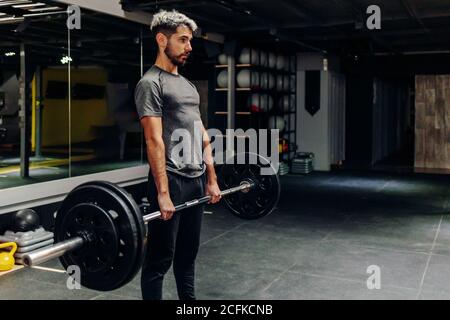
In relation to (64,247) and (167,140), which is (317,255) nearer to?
(167,140)

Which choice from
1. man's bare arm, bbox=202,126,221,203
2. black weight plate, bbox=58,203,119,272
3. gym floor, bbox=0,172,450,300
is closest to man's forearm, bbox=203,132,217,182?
man's bare arm, bbox=202,126,221,203

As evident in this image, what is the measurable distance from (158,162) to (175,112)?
0.65ft

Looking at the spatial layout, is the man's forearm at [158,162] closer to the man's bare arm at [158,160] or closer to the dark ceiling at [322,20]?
the man's bare arm at [158,160]

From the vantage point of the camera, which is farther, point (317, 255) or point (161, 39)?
point (317, 255)

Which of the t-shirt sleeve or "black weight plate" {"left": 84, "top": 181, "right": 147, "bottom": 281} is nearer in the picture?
"black weight plate" {"left": 84, "top": 181, "right": 147, "bottom": 281}

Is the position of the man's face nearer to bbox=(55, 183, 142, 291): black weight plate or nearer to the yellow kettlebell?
bbox=(55, 183, 142, 291): black weight plate

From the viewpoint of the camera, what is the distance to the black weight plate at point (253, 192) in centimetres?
258

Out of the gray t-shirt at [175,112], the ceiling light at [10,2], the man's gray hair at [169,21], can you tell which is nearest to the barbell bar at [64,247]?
the gray t-shirt at [175,112]

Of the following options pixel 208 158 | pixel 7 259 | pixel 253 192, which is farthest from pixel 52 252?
pixel 7 259

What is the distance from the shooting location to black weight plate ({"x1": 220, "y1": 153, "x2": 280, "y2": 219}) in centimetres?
258

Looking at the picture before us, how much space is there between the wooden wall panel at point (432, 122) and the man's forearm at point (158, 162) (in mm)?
6930

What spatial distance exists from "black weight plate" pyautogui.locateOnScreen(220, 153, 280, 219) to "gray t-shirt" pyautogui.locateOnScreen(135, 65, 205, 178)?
74 centimetres

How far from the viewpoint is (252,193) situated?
8.57ft

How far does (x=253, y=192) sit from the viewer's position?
2611mm
